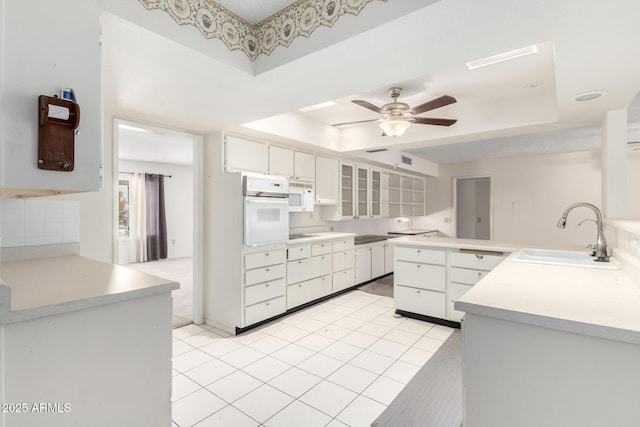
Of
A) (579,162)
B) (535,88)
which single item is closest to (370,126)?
(535,88)

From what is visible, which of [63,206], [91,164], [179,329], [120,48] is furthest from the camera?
[179,329]

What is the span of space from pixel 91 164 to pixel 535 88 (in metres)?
3.59

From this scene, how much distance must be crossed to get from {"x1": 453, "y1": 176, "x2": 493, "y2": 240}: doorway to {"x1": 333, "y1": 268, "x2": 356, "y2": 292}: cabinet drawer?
4027 mm

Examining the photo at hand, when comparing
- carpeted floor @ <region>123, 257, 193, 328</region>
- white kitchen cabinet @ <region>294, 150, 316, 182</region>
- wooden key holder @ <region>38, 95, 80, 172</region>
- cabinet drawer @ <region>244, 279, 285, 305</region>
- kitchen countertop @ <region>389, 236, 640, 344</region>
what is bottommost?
carpeted floor @ <region>123, 257, 193, 328</region>

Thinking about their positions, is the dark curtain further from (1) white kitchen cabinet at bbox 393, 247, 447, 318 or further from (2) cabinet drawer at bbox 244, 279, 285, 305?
(1) white kitchen cabinet at bbox 393, 247, 447, 318

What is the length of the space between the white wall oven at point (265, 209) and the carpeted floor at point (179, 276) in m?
1.36

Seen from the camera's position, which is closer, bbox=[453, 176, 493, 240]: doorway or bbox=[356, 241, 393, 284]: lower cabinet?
bbox=[356, 241, 393, 284]: lower cabinet

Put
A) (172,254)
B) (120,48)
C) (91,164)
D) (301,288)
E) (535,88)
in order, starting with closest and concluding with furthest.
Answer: (91,164)
(120,48)
(535,88)
(301,288)
(172,254)

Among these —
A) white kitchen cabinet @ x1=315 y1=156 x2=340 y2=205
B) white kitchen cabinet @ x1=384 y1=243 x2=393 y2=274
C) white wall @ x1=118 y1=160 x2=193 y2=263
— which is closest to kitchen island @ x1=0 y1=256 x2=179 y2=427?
white kitchen cabinet @ x1=315 y1=156 x2=340 y2=205

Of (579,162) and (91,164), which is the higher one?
(579,162)

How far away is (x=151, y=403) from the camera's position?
4.55 feet

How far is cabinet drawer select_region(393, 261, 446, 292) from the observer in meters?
3.39

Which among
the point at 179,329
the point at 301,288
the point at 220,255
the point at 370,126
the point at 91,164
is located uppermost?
the point at 370,126

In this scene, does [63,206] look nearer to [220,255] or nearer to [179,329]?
[220,255]
